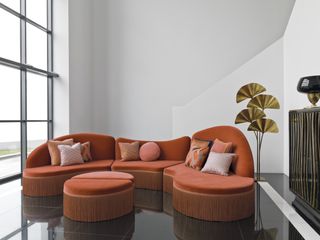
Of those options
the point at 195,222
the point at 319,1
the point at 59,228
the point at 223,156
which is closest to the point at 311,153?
the point at 223,156

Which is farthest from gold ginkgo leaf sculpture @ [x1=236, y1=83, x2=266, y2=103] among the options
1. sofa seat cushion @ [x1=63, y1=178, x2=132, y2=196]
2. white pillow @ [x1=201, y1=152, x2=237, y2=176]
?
sofa seat cushion @ [x1=63, y1=178, x2=132, y2=196]

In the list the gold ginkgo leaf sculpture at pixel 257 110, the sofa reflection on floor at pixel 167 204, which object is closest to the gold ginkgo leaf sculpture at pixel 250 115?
the gold ginkgo leaf sculpture at pixel 257 110

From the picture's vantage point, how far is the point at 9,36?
16.4 ft

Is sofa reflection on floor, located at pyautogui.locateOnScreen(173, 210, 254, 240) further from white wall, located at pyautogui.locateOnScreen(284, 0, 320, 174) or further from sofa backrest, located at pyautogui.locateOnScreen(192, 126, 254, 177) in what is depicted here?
white wall, located at pyautogui.locateOnScreen(284, 0, 320, 174)

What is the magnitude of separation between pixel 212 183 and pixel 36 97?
4.46 metres

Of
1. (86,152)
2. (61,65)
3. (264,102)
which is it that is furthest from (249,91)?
(61,65)

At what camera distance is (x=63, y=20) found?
6.00m

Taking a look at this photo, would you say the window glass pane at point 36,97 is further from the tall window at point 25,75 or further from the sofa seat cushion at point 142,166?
the sofa seat cushion at point 142,166

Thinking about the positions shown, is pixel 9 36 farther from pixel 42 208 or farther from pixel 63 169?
pixel 42 208

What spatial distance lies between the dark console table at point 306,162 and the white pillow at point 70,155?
3.45 m

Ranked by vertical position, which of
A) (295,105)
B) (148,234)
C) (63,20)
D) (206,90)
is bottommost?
(148,234)

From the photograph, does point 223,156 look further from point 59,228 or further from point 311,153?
point 59,228

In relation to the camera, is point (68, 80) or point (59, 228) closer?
point (59, 228)

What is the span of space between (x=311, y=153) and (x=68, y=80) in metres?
5.12
